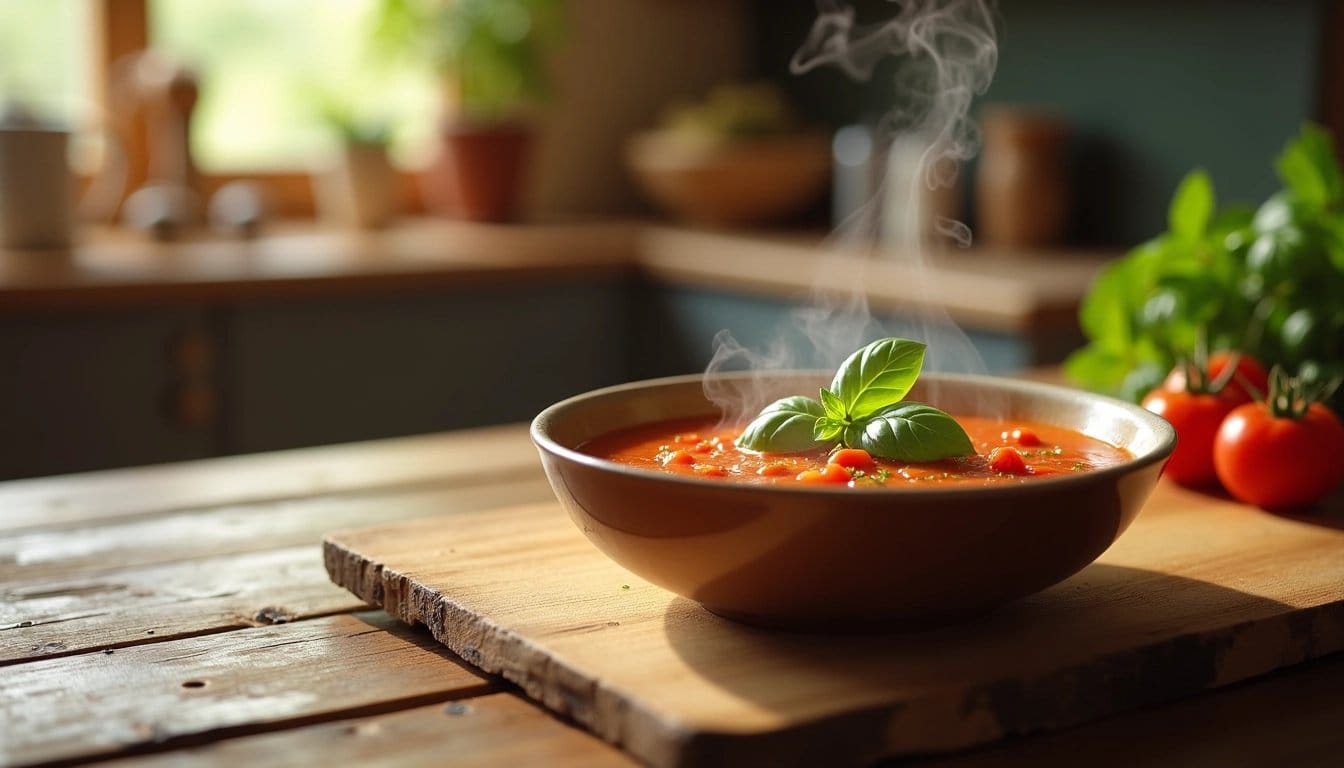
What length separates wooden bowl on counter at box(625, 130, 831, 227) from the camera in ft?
10.3

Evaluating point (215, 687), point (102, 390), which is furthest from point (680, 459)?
point (102, 390)

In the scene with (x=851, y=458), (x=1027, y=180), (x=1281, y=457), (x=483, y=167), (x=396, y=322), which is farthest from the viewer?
(x=483, y=167)

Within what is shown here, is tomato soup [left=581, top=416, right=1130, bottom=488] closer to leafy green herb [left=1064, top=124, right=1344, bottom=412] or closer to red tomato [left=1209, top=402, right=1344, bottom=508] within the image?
red tomato [left=1209, top=402, right=1344, bottom=508]

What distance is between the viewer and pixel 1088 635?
35.1 inches

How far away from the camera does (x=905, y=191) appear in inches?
115

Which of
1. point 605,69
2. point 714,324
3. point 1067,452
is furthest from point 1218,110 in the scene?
point 1067,452

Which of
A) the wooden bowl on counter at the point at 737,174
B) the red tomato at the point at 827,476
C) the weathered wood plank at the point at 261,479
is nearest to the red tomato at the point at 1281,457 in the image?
the red tomato at the point at 827,476

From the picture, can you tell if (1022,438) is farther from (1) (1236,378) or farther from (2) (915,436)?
(1) (1236,378)

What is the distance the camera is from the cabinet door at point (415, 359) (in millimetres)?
2592

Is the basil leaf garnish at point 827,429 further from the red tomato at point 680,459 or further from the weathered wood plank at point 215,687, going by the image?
the weathered wood plank at point 215,687

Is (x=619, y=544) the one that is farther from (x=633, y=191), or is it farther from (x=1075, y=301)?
(x=633, y=191)

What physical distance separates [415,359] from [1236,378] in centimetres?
170

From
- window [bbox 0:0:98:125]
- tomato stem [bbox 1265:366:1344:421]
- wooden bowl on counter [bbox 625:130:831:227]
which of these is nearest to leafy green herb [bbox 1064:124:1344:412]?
tomato stem [bbox 1265:366:1344:421]

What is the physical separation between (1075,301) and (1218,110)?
0.59 m
